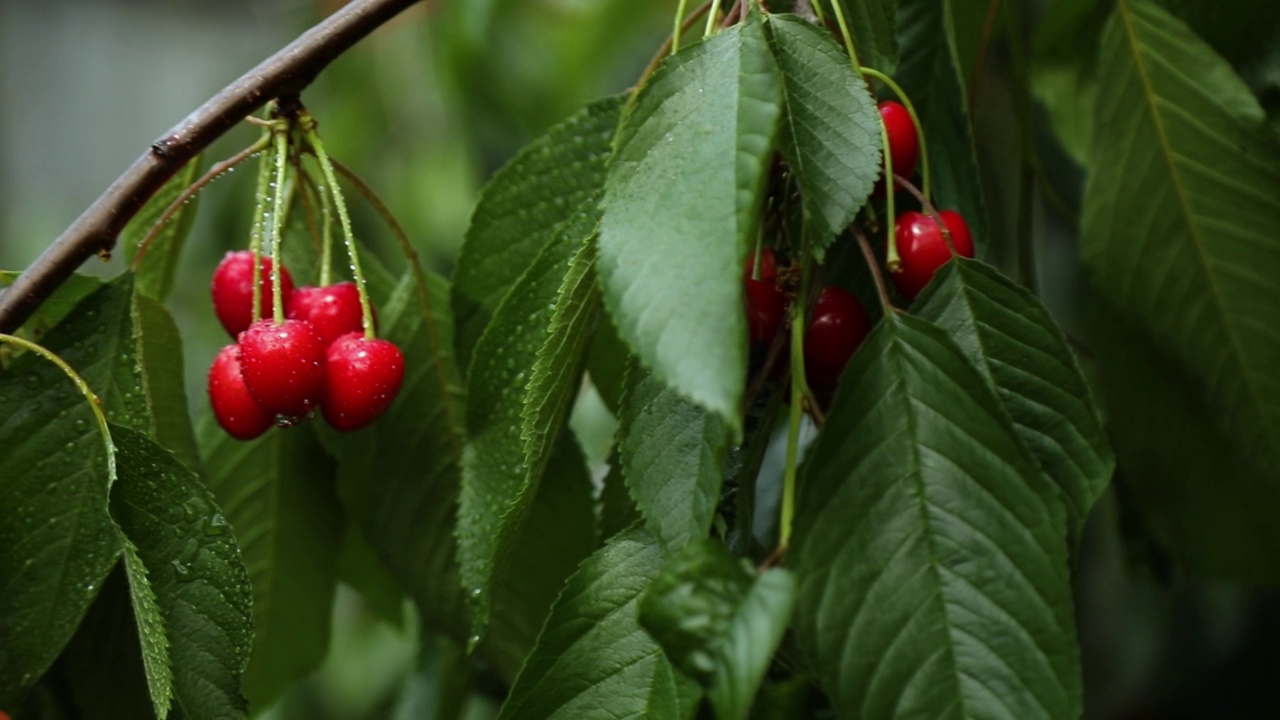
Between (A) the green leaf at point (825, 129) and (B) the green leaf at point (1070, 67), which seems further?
(B) the green leaf at point (1070, 67)

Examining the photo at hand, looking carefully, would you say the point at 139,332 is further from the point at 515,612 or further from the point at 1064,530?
the point at 1064,530

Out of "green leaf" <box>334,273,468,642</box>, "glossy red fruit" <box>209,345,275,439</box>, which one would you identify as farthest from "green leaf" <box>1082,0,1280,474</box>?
"glossy red fruit" <box>209,345,275,439</box>

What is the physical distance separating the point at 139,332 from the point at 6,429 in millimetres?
82

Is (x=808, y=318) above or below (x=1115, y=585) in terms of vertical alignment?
above

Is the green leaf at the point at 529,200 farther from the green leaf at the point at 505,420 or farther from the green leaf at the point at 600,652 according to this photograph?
the green leaf at the point at 600,652

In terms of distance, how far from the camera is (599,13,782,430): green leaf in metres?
0.39

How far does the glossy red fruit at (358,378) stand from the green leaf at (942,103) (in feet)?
1.10

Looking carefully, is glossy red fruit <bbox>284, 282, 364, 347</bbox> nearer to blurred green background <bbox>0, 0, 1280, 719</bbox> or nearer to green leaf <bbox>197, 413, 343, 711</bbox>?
green leaf <bbox>197, 413, 343, 711</bbox>

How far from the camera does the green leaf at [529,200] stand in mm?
698

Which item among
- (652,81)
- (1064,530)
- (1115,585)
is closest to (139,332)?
(652,81)

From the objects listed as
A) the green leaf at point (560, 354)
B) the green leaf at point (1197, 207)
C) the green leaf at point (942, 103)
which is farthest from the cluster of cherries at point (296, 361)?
the green leaf at point (1197, 207)

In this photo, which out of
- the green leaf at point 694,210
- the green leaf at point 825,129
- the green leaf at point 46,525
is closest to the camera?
the green leaf at point 694,210

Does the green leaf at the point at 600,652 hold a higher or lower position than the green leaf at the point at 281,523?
higher

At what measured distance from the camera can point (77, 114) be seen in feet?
12.0
